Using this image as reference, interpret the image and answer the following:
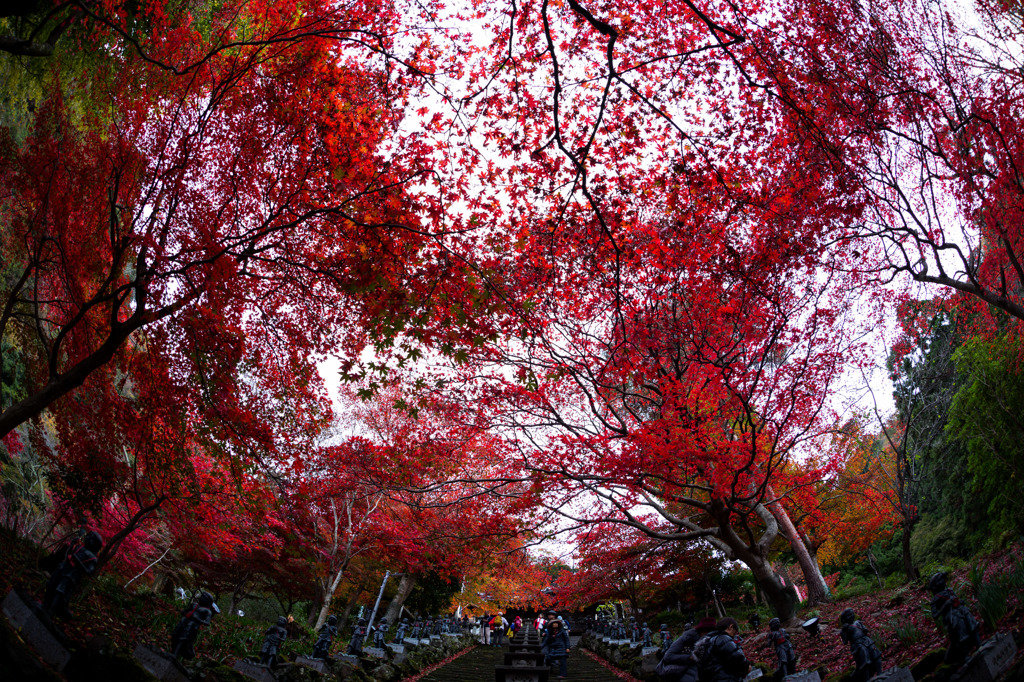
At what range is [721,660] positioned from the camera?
237 inches

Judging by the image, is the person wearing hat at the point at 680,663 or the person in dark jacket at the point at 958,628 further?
the person wearing hat at the point at 680,663

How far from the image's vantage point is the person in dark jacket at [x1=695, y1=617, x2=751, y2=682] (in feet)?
19.5

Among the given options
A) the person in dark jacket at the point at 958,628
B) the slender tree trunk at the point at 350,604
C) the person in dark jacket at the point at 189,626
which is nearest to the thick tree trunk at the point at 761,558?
the person in dark jacket at the point at 958,628

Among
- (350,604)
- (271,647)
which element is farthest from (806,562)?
(350,604)

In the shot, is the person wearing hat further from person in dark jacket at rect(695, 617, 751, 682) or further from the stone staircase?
the stone staircase

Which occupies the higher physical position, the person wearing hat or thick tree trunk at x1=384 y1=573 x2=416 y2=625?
thick tree trunk at x1=384 y1=573 x2=416 y2=625

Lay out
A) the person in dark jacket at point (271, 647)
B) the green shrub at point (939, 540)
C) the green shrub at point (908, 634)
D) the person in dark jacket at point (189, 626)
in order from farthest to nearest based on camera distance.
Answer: the green shrub at point (939, 540)
the person in dark jacket at point (271, 647)
the person in dark jacket at point (189, 626)
the green shrub at point (908, 634)

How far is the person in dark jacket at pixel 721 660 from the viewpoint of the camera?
5930 mm

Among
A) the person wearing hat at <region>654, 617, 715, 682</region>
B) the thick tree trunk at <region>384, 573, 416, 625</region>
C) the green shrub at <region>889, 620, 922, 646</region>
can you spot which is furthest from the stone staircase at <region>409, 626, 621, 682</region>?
the green shrub at <region>889, 620, 922, 646</region>

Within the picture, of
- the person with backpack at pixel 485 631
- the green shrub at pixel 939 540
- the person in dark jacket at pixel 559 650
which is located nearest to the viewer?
the green shrub at pixel 939 540

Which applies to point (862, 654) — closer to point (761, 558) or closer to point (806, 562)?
point (761, 558)

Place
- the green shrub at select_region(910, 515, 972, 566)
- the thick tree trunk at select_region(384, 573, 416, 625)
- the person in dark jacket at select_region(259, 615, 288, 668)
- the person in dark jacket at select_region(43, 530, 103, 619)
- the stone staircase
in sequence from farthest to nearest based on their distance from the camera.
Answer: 1. the thick tree trunk at select_region(384, 573, 416, 625)
2. the stone staircase
3. the green shrub at select_region(910, 515, 972, 566)
4. the person in dark jacket at select_region(259, 615, 288, 668)
5. the person in dark jacket at select_region(43, 530, 103, 619)

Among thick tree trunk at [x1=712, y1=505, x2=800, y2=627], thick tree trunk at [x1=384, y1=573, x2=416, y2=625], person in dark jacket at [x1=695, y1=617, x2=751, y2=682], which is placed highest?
thick tree trunk at [x1=384, y1=573, x2=416, y2=625]

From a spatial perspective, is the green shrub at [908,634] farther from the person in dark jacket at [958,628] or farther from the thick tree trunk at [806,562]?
the thick tree trunk at [806,562]
